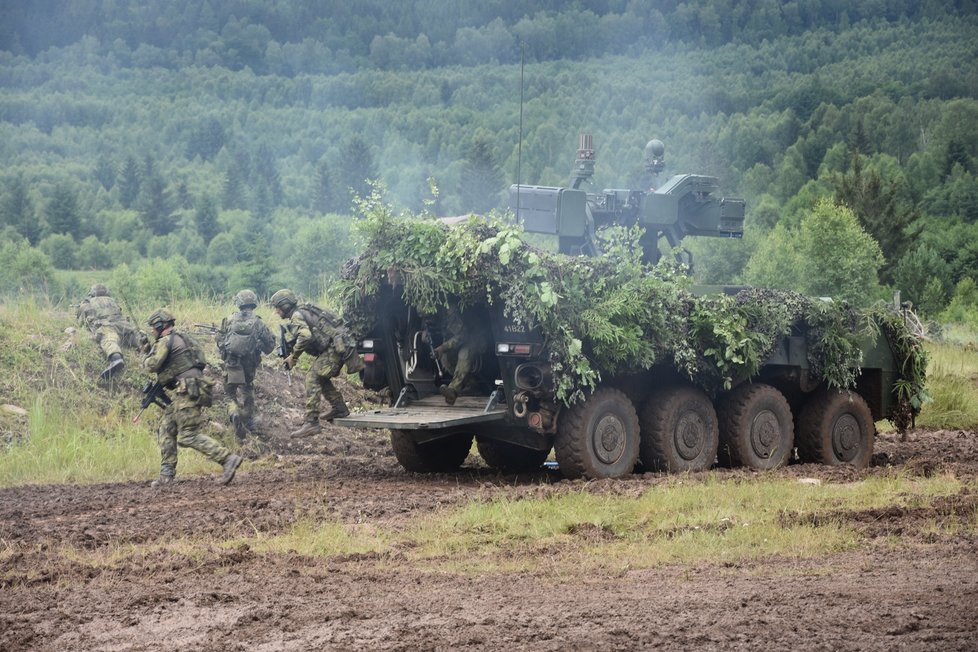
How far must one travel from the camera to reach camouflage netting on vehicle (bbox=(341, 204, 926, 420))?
12148 millimetres

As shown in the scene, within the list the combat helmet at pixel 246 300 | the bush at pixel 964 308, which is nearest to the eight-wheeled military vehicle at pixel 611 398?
the combat helmet at pixel 246 300

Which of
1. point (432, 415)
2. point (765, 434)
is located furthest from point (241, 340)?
point (765, 434)

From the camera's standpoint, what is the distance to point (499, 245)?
40.1 ft

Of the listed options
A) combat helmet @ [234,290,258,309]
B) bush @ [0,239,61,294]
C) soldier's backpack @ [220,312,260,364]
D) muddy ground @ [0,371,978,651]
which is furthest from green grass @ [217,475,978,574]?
bush @ [0,239,61,294]

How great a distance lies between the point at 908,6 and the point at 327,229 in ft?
309

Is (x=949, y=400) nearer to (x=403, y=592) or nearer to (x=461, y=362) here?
(x=461, y=362)

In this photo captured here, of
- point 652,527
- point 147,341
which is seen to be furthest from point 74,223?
point 652,527

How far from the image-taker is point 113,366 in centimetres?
1645

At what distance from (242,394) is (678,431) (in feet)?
17.6

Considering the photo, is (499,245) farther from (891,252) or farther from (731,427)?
(891,252)

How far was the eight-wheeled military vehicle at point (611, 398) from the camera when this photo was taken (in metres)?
12.4

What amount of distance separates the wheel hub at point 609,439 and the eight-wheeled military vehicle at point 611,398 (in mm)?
13

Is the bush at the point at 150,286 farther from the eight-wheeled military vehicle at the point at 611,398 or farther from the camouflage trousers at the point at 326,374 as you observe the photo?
the eight-wheeled military vehicle at the point at 611,398

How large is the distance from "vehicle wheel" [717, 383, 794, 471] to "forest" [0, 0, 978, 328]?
23585mm
